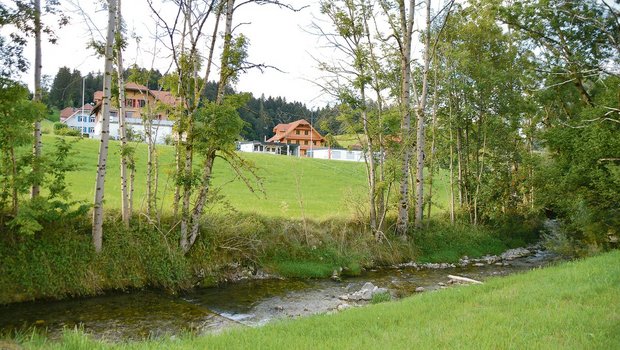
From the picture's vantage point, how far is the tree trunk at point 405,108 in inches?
725

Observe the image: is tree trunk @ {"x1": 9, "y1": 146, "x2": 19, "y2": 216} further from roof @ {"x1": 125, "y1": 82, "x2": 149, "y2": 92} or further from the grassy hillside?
roof @ {"x1": 125, "y1": 82, "x2": 149, "y2": 92}

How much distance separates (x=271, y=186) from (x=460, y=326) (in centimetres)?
2463

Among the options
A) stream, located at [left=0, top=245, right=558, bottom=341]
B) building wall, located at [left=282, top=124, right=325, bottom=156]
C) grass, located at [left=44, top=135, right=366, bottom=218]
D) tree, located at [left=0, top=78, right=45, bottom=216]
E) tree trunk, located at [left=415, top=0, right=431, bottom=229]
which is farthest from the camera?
building wall, located at [left=282, top=124, right=325, bottom=156]

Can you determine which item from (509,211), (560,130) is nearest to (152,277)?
(560,130)

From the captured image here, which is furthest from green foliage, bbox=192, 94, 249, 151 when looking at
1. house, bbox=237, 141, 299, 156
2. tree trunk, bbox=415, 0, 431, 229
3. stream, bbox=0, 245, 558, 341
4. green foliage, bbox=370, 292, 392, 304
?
house, bbox=237, 141, 299, 156

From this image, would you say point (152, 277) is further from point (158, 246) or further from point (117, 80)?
point (117, 80)

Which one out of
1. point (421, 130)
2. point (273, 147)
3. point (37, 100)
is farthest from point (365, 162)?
point (273, 147)

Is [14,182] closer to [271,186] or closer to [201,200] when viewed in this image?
[201,200]

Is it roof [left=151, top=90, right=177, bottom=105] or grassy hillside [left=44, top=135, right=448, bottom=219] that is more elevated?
roof [left=151, top=90, right=177, bottom=105]

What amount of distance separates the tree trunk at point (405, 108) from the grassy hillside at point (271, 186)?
71.3 inches

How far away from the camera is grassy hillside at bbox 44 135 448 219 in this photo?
18.2 metres

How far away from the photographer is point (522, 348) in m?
5.54

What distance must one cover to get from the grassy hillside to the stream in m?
3.02

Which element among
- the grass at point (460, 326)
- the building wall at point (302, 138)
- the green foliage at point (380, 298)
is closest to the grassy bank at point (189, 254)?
the green foliage at point (380, 298)
